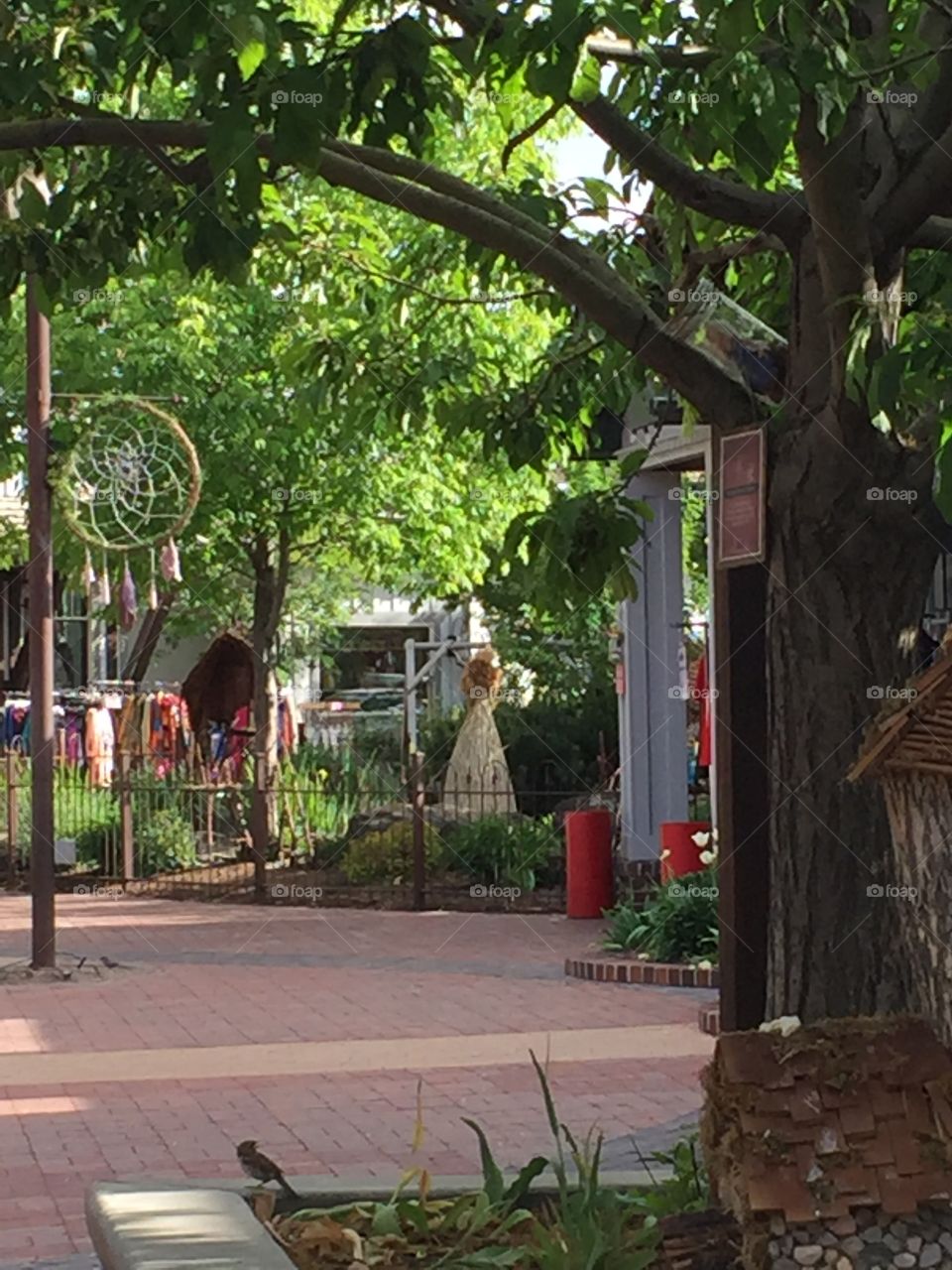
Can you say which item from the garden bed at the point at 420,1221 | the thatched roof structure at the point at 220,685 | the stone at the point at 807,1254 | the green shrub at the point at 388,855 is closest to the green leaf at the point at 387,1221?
the garden bed at the point at 420,1221

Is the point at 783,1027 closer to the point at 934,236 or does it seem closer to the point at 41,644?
the point at 934,236

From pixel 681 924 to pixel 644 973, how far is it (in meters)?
0.48

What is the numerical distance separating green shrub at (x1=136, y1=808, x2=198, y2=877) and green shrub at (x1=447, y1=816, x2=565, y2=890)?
3.08 meters

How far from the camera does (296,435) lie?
71.7 feet

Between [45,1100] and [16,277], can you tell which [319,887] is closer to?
[45,1100]

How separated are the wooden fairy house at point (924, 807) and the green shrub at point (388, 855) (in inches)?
599

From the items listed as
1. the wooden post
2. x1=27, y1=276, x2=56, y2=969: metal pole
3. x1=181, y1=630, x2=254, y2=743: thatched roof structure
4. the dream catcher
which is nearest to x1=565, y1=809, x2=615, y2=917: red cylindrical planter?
the dream catcher

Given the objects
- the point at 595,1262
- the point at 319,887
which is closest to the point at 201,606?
the point at 319,887

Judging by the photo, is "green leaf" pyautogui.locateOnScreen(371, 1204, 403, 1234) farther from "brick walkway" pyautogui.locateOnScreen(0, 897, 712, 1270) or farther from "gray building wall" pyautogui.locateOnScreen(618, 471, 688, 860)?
"gray building wall" pyautogui.locateOnScreen(618, 471, 688, 860)

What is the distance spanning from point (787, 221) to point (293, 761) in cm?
1750

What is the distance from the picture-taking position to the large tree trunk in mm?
5879

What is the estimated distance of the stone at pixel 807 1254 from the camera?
15.5 feet

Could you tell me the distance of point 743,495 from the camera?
20.2 feet

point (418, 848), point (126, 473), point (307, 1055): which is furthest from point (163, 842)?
point (307, 1055)
